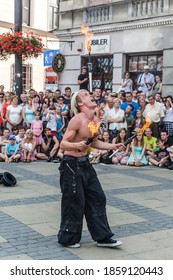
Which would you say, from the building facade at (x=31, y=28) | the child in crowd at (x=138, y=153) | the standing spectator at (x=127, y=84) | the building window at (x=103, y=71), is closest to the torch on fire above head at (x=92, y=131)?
the child in crowd at (x=138, y=153)

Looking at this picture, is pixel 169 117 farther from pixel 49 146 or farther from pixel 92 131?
pixel 92 131

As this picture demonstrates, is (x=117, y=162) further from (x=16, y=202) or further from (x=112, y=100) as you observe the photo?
(x=16, y=202)

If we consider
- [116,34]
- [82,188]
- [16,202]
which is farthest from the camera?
[116,34]

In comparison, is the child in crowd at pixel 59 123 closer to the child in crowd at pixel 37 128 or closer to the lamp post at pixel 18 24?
the child in crowd at pixel 37 128

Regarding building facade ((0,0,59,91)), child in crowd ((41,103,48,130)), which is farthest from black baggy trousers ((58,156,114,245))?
building facade ((0,0,59,91))

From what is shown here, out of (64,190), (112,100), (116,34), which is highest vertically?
(116,34)

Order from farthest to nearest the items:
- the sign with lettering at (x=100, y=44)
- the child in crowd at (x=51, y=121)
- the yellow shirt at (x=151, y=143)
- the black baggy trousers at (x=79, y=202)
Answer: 1. the sign with lettering at (x=100, y=44)
2. the child in crowd at (x=51, y=121)
3. the yellow shirt at (x=151, y=143)
4. the black baggy trousers at (x=79, y=202)

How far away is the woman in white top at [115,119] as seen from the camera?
1215 centimetres

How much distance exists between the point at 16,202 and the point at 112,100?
5838mm

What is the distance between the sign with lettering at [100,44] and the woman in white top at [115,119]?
5188 millimetres

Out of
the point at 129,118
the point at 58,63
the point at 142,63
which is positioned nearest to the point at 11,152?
the point at 129,118

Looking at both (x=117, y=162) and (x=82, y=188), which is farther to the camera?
(x=117, y=162)

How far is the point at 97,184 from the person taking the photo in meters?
5.21
